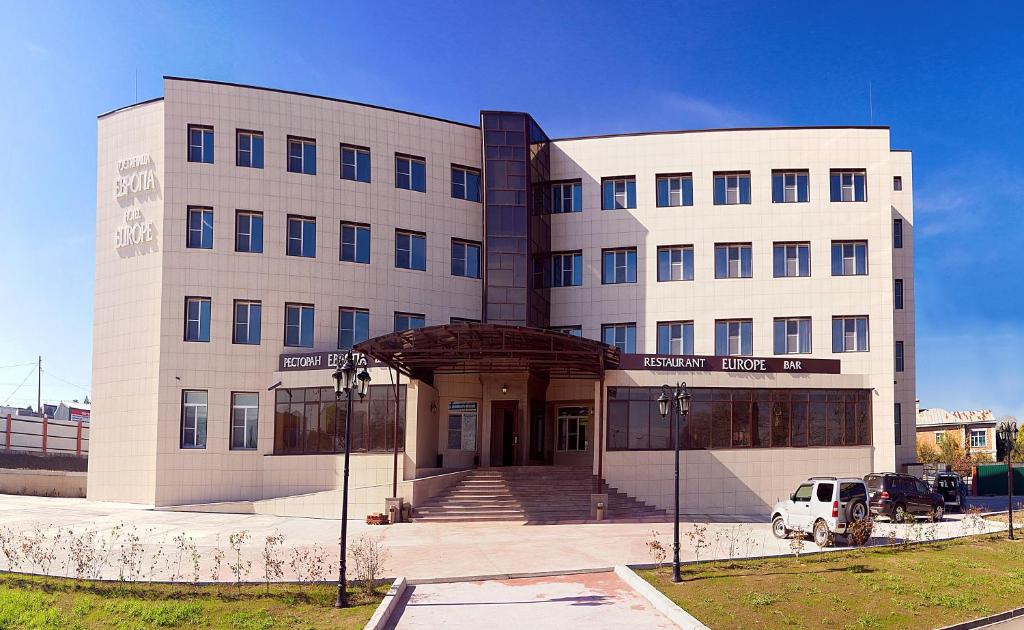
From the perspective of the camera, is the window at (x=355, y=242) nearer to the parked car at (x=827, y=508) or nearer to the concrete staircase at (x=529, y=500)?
the concrete staircase at (x=529, y=500)

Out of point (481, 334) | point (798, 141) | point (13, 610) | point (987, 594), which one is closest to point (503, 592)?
point (13, 610)

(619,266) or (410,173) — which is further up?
(410,173)

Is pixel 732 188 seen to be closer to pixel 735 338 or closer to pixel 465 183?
pixel 735 338

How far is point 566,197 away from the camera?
45094 mm

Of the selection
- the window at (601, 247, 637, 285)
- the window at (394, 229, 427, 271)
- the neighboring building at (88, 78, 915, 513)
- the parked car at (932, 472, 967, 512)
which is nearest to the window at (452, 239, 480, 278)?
the neighboring building at (88, 78, 915, 513)

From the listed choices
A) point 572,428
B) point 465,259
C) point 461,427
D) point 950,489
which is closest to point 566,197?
point 465,259

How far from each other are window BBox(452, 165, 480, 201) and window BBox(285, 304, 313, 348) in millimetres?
9787

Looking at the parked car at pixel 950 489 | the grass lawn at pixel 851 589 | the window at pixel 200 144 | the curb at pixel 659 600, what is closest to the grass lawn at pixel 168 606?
the curb at pixel 659 600

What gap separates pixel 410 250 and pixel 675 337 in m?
14.2

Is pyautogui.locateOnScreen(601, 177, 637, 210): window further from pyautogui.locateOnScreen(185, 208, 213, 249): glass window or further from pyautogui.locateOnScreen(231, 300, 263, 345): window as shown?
pyautogui.locateOnScreen(185, 208, 213, 249): glass window

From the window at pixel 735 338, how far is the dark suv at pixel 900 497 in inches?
446

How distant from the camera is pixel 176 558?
70.6 feet

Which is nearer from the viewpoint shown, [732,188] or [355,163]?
[355,163]

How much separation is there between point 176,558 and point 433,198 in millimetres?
24357
